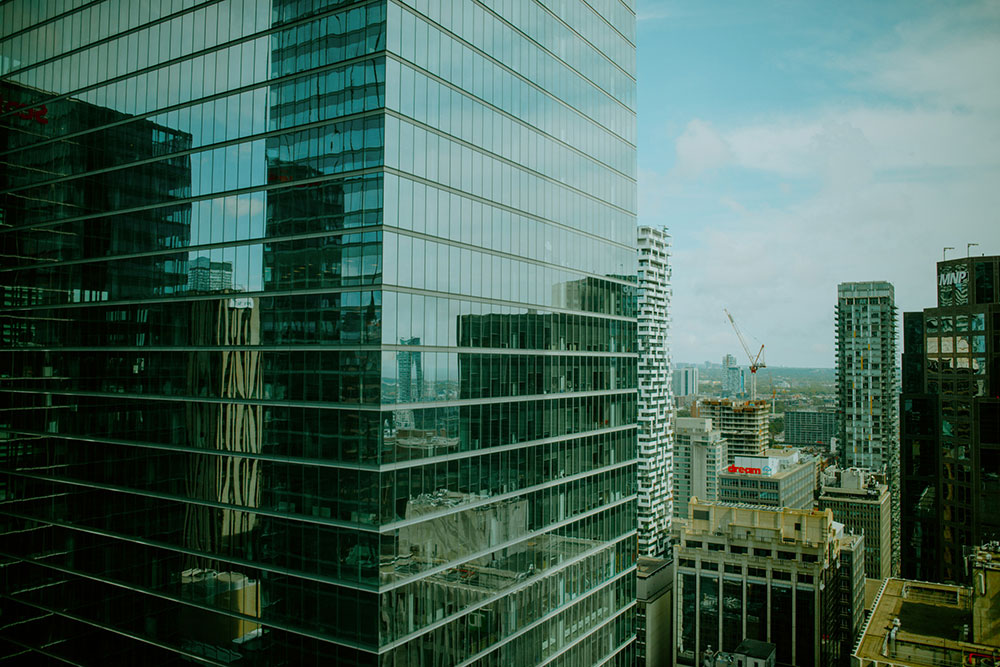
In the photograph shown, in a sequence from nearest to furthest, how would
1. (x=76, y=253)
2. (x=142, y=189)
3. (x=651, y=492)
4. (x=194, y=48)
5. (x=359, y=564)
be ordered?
1. (x=359, y=564)
2. (x=194, y=48)
3. (x=142, y=189)
4. (x=76, y=253)
5. (x=651, y=492)

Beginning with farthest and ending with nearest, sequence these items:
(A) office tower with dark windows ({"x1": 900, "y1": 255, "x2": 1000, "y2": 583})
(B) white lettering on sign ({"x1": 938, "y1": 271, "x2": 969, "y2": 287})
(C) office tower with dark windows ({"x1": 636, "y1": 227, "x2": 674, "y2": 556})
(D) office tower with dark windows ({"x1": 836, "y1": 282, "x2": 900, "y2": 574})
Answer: (D) office tower with dark windows ({"x1": 836, "y1": 282, "x2": 900, "y2": 574}), (C) office tower with dark windows ({"x1": 636, "y1": 227, "x2": 674, "y2": 556}), (B) white lettering on sign ({"x1": 938, "y1": 271, "x2": 969, "y2": 287}), (A) office tower with dark windows ({"x1": 900, "y1": 255, "x2": 1000, "y2": 583})

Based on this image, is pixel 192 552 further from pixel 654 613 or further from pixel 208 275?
pixel 654 613

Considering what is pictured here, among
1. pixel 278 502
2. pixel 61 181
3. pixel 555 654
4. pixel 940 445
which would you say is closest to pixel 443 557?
pixel 278 502

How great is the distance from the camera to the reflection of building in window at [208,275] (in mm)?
36594

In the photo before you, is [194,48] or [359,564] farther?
[194,48]

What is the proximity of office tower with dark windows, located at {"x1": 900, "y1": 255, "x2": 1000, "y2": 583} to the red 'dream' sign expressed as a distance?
8604 centimetres

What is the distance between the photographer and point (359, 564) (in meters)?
30.5

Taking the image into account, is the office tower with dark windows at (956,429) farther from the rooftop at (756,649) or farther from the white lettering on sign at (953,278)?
the rooftop at (756,649)

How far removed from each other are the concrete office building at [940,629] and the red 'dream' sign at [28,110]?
63046 millimetres

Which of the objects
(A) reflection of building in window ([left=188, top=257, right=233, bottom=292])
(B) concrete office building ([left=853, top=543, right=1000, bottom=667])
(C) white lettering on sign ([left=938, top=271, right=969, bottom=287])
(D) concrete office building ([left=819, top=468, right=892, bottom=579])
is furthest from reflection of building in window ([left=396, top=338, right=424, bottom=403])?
(D) concrete office building ([left=819, top=468, right=892, bottom=579])

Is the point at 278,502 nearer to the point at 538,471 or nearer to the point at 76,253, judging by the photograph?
the point at 538,471

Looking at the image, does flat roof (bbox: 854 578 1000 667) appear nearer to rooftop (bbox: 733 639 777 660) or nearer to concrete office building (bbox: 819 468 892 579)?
rooftop (bbox: 733 639 777 660)

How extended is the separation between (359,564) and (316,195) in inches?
662

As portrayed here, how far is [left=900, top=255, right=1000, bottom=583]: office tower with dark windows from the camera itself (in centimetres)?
7144
